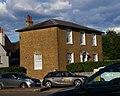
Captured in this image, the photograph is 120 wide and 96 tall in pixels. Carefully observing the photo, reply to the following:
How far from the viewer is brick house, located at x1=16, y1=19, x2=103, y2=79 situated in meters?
38.8

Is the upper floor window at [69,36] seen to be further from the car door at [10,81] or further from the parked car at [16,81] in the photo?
the car door at [10,81]

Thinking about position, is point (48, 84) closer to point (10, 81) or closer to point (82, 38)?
point (10, 81)

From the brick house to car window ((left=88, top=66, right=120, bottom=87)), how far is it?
3186 cm

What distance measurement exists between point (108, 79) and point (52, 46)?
3286 centimetres

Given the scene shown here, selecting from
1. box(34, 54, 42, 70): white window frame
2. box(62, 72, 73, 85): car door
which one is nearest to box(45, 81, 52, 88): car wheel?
box(62, 72, 73, 85): car door

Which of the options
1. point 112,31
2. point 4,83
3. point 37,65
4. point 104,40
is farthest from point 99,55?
point 112,31

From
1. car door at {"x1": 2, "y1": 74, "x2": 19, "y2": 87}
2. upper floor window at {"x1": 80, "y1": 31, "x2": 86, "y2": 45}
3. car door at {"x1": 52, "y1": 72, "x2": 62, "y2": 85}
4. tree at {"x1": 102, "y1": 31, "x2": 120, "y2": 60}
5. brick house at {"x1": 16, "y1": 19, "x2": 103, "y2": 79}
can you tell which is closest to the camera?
car door at {"x1": 2, "y1": 74, "x2": 19, "y2": 87}

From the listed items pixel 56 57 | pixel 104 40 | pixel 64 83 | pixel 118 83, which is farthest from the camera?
pixel 104 40

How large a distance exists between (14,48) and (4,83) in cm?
3598

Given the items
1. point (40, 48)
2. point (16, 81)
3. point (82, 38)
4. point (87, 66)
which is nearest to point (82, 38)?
point (82, 38)

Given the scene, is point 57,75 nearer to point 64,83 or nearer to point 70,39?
point 64,83

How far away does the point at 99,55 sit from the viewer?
46.8 metres

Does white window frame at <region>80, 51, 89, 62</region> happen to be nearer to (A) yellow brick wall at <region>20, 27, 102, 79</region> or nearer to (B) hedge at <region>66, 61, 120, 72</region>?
(A) yellow brick wall at <region>20, 27, 102, 79</region>

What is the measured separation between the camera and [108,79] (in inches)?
247
